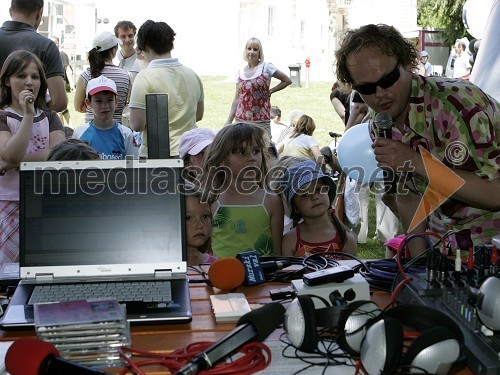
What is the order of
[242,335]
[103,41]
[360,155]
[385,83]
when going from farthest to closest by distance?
[103,41] → [360,155] → [385,83] → [242,335]

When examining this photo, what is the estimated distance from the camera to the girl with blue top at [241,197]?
123 inches

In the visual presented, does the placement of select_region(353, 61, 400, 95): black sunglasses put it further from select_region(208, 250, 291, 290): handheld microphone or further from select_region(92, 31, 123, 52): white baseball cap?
select_region(92, 31, 123, 52): white baseball cap

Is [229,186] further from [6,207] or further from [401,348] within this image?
[401,348]

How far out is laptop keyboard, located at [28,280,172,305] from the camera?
1672 mm

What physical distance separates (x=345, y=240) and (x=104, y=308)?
79.1 inches

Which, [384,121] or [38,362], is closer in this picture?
[38,362]

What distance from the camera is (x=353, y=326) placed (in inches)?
53.3

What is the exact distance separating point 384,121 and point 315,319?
106 cm

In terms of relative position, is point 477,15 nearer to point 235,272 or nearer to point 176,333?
point 235,272

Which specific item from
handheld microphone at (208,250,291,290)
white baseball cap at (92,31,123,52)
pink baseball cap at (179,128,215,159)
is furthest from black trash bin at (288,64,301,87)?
handheld microphone at (208,250,291,290)

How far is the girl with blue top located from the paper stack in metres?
1.73

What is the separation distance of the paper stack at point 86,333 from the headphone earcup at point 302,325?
0.34m

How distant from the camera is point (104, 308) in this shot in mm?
1395

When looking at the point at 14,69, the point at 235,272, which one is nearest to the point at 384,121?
the point at 235,272
